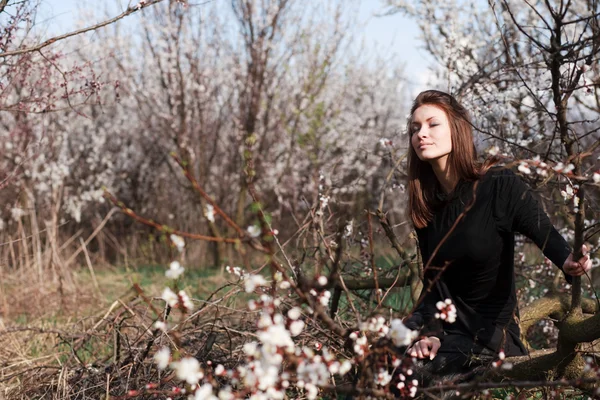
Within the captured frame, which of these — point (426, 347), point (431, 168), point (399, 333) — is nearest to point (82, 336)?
point (426, 347)

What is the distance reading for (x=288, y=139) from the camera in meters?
11.1

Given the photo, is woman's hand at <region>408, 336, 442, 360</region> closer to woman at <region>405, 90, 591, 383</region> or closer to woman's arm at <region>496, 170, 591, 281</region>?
woman at <region>405, 90, 591, 383</region>

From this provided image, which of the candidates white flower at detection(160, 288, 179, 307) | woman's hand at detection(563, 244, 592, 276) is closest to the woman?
woman's hand at detection(563, 244, 592, 276)

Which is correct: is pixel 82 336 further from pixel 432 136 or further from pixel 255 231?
pixel 255 231

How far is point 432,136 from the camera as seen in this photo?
8.79 ft

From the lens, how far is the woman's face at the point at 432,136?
267 centimetres

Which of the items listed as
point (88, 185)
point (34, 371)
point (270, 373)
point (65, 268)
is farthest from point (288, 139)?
point (270, 373)

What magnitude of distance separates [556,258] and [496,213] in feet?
1.16

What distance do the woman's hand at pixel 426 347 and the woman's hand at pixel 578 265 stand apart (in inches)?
23.6

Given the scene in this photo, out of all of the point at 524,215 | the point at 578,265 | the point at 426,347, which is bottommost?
the point at 426,347

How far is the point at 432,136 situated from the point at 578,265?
2.78 ft

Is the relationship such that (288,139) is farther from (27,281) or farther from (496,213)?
(496,213)

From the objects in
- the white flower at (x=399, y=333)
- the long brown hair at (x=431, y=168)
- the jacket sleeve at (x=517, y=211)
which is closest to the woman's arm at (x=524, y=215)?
the jacket sleeve at (x=517, y=211)

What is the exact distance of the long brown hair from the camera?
2701 millimetres
